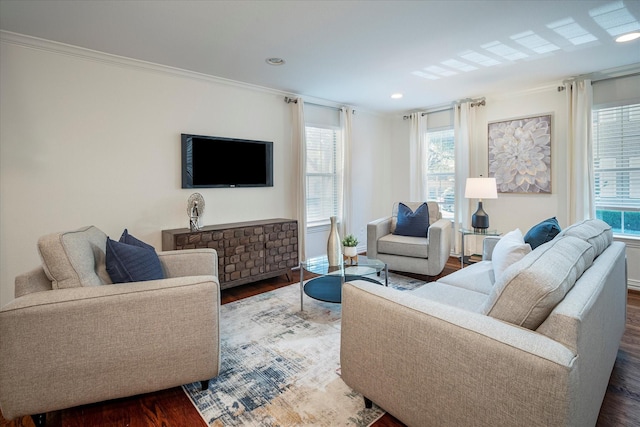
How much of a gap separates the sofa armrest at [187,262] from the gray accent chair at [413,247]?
7.19ft

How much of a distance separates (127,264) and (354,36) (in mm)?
2334

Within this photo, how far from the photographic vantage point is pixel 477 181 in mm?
3916

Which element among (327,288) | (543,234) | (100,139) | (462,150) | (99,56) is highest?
(99,56)

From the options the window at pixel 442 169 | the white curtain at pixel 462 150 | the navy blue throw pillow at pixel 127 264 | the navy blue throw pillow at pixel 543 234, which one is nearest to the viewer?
the navy blue throw pillow at pixel 127 264

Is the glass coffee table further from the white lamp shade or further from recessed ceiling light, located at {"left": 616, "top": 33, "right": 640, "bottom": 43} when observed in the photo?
recessed ceiling light, located at {"left": 616, "top": 33, "right": 640, "bottom": 43}

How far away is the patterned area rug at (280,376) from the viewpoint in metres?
1.65

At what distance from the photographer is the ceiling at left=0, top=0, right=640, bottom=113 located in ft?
7.38

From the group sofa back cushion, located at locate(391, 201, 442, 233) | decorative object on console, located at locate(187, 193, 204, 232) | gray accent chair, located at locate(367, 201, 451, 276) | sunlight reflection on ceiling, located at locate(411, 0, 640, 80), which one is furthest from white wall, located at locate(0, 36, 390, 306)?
sunlight reflection on ceiling, located at locate(411, 0, 640, 80)

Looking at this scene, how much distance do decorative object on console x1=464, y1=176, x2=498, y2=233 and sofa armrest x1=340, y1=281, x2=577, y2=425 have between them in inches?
113

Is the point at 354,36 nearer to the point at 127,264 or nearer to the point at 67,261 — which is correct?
the point at 127,264

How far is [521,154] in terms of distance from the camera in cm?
427

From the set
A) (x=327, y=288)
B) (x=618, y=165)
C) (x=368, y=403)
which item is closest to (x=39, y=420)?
(x=368, y=403)

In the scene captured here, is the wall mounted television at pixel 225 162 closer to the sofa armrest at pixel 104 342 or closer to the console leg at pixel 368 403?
the sofa armrest at pixel 104 342

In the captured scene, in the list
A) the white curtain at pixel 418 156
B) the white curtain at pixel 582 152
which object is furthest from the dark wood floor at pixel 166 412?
the white curtain at pixel 418 156
